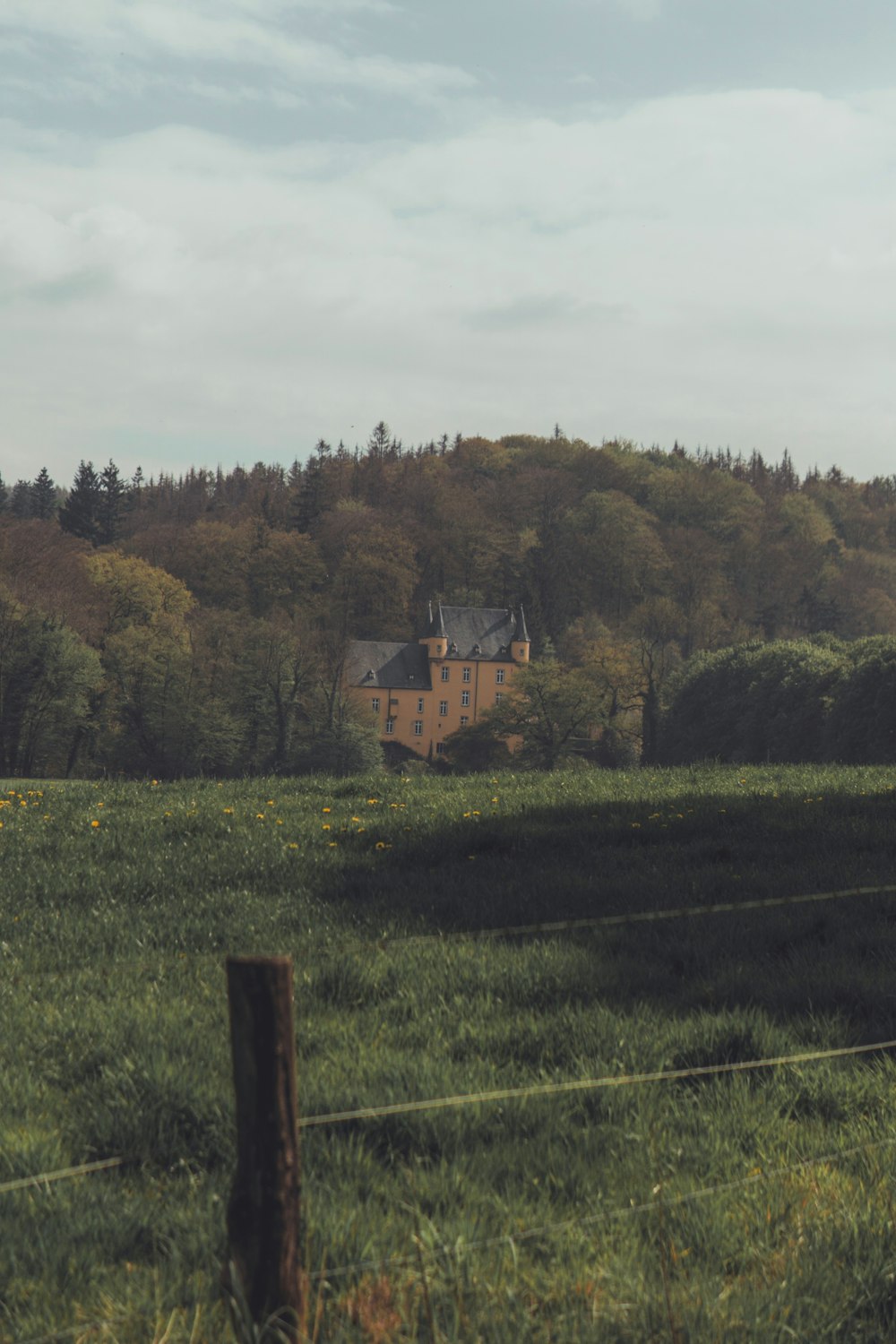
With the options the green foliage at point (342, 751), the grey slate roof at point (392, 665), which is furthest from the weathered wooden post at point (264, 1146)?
the grey slate roof at point (392, 665)

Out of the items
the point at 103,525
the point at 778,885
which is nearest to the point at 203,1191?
the point at 778,885

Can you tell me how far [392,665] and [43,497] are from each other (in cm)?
5717

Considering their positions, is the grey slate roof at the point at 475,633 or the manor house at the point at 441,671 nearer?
the manor house at the point at 441,671

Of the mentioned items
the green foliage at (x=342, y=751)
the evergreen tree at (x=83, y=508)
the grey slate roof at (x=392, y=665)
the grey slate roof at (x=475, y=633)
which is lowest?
the green foliage at (x=342, y=751)

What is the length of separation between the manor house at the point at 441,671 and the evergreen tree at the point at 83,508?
31.9m

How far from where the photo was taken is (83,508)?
134500 mm

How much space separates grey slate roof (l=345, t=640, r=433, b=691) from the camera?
128375mm

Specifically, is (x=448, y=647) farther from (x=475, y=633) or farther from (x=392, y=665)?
(x=392, y=665)

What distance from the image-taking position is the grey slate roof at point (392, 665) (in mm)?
128375

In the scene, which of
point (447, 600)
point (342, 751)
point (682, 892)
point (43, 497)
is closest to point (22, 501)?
point (43, 497)

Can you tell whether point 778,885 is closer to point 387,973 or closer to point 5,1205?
point 387,973

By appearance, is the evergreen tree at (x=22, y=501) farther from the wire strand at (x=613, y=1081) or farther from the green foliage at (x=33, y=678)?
the wire strand at (x=613, y=1081)

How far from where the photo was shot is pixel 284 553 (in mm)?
122562

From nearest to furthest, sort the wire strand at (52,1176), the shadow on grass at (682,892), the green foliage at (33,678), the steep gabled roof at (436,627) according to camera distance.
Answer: the wire strand at (52,1176), the shadow on grass at (682,892), the green foliage at (33,678), the steep gabled roof at (436,627)
